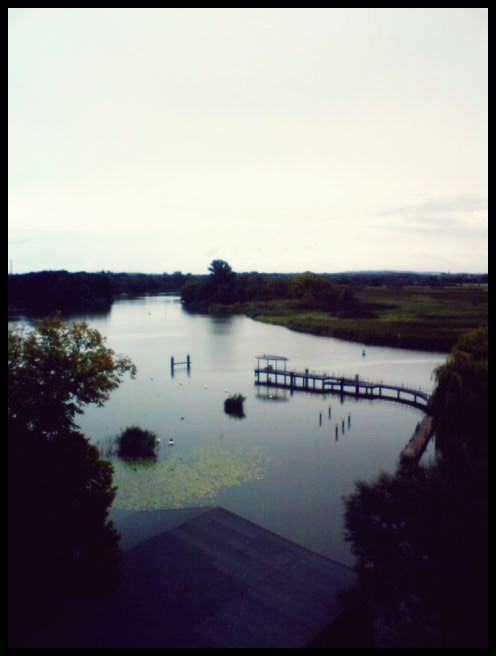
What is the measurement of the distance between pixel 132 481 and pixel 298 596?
1347 cm

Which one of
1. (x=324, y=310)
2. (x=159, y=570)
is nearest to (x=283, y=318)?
(x=324, y=310)

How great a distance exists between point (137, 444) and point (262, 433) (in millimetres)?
8091

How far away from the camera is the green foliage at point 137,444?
28562mm

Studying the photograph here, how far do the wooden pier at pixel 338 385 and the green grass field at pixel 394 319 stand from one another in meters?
21.9

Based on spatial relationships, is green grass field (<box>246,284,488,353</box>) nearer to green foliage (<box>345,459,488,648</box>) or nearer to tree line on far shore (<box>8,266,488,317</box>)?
tree line on far shore (<box>8,266,488,317</box>)

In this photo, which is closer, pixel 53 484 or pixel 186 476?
pixel 53 484

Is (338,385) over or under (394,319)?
under

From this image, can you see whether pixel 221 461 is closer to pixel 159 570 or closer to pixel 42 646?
pixel 159 570

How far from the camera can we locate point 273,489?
79.0ft

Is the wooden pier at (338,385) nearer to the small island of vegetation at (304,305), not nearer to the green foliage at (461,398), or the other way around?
the green foliage at (461,398)

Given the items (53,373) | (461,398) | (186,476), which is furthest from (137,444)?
(461,398)

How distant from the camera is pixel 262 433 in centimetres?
3297

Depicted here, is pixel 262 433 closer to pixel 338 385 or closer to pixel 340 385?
pixel 340 385

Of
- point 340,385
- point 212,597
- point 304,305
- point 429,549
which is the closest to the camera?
point 429,549
